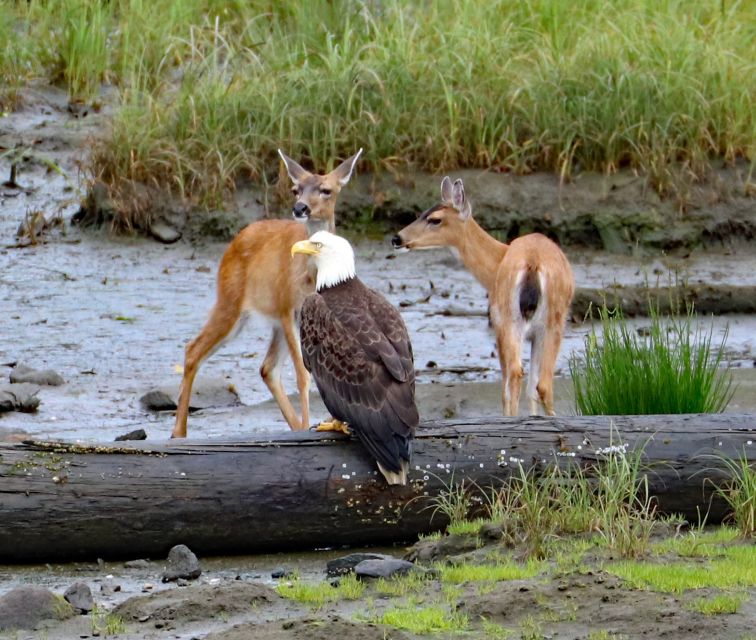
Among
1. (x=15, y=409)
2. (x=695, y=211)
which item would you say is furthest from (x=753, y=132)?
(x=15, y=409)

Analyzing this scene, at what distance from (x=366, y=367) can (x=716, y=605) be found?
2.42 meters

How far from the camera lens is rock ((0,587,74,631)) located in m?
6.17

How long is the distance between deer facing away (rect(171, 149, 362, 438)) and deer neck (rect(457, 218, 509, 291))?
1.00m

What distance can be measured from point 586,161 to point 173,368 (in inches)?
197

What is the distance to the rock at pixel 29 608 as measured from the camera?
6.17 m

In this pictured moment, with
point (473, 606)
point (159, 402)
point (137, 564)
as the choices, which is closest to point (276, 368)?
point (159, 402)

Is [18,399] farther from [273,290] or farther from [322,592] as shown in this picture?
[322,592]

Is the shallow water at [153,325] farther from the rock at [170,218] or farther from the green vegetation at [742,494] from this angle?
the green vegetation at [742,494]

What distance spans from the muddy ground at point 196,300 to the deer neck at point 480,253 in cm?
87

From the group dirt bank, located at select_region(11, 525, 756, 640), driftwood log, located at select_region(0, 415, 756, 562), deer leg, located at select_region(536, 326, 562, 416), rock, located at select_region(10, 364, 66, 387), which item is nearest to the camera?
dirt bank, located at select_region(11, 525, 756, 640)

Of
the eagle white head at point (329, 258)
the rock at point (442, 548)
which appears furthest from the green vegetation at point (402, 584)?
the eagle white head at point (329, 258)

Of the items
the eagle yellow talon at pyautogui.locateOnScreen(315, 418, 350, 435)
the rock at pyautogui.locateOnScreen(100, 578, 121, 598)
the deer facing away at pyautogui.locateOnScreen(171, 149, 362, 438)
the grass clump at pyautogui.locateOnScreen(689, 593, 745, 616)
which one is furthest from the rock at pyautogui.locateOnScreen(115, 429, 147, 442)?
the grass clump at pyautogui.locateOnScreen(689, 593, 745, 616)

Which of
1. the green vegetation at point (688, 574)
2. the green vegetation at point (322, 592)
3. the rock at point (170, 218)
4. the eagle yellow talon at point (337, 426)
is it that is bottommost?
the green vegetation at point (322, 592)

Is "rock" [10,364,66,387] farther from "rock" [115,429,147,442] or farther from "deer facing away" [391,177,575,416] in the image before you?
"deer facing away" [391,177,575,416]
